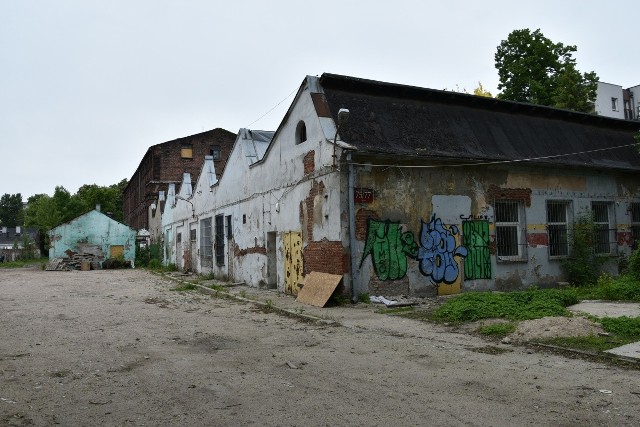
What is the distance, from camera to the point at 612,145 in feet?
59.4

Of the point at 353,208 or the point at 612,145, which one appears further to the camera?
the point at 612,145

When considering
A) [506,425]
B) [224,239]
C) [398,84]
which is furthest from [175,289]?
[506,425]

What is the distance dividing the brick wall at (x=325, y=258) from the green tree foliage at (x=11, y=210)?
399 feet

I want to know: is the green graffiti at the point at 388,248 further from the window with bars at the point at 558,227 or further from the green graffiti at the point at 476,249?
the window with bars at the point at 558,227

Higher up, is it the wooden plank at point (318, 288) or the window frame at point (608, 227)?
the window frame at point (608, 227)

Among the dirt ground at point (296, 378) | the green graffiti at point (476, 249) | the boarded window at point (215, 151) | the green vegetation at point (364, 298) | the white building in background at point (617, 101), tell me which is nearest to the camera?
the dirt ground at point (296, 378)

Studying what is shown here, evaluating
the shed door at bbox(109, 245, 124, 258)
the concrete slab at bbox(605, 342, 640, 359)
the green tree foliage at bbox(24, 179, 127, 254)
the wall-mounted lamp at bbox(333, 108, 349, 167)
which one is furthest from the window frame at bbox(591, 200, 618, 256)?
the green tree foliage at bbox(24, 179, 127, 254)

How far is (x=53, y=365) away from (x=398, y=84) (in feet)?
36.0

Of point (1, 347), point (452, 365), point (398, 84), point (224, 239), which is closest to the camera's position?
point (452, 365)

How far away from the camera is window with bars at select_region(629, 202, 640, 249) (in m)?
17.4

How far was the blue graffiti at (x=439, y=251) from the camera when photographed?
12.9 metres

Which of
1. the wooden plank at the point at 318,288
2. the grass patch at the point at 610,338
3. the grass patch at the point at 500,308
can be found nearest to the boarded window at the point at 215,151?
the wooden plank at the point at 318,288

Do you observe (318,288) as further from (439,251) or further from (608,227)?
(608,227)

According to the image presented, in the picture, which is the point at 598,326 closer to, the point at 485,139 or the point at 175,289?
the point at 485,139
